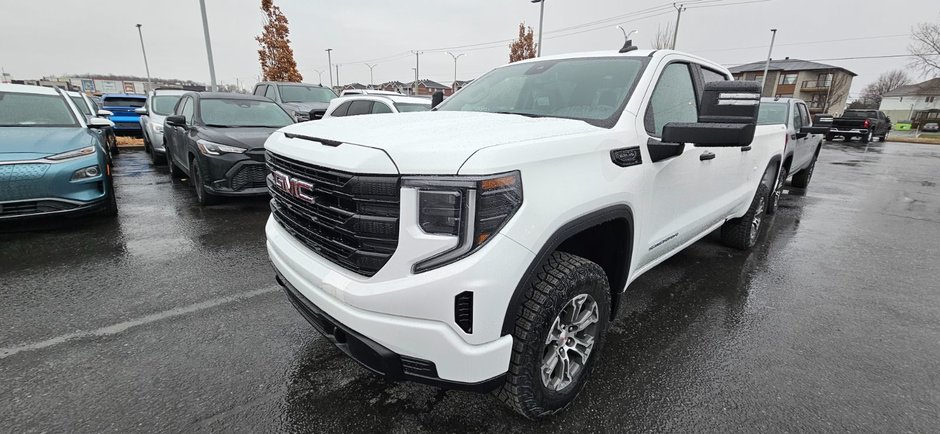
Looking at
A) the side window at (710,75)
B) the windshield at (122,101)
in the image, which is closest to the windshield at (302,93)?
the windshield at (122,101)

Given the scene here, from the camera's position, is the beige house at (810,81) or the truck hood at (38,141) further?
the beige house at (810,81)

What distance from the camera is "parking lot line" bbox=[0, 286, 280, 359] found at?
2.67 m

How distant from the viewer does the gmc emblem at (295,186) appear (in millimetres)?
1972

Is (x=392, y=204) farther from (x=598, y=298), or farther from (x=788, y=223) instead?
(x=788, y=223)

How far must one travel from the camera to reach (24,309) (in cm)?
314

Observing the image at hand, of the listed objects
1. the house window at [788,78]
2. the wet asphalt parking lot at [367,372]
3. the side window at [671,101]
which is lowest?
the wet asphalt parking lot at [367,372]

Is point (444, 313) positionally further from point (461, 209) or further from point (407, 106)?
point (407, 106)

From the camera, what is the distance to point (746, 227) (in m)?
4.77

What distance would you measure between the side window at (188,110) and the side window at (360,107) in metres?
2.65

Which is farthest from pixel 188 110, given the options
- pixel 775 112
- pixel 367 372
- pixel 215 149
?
pixel 775 112

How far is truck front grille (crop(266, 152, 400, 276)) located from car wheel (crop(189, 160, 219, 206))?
4.78m

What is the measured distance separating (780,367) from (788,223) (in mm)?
4745

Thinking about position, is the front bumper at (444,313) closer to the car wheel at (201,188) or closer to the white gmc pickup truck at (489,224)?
the white gmc pickup truck at (489,224)

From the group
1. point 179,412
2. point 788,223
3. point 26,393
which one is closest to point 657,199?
point 179,412
